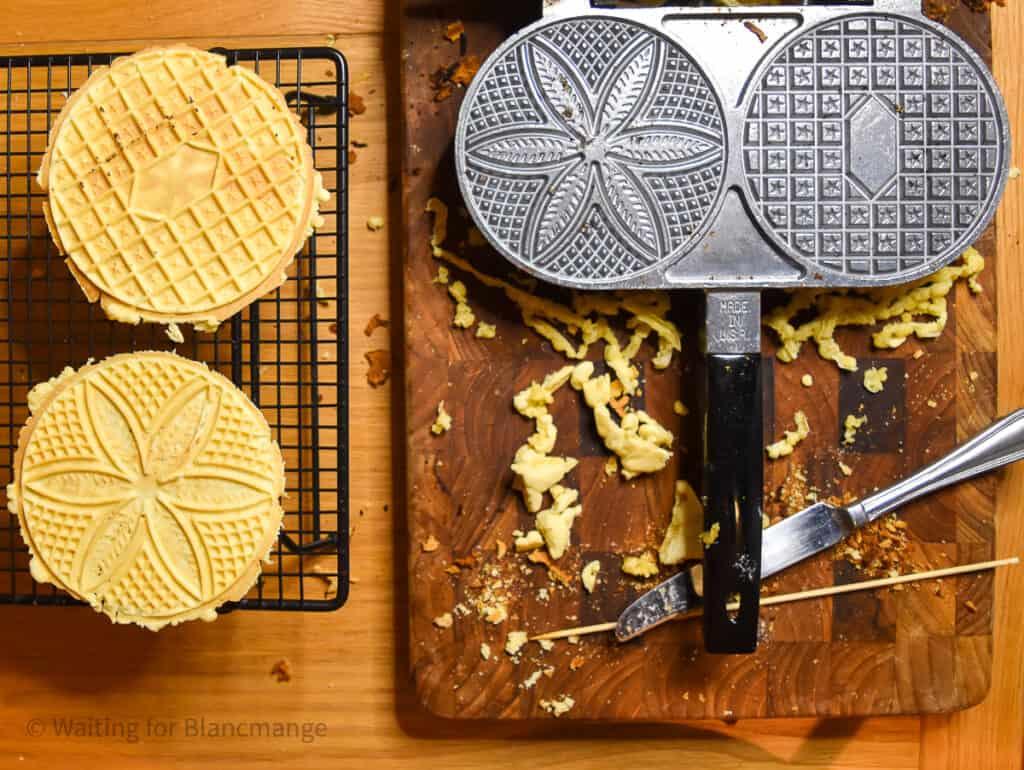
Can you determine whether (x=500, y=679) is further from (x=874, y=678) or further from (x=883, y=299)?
(x=883, y=299)

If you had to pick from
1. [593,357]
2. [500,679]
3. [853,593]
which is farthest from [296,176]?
[853,593]

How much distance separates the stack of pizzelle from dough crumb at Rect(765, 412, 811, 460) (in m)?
0.72

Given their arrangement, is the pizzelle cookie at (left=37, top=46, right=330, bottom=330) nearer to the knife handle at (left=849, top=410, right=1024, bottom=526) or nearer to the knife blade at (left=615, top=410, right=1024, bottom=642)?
the knife blade at (left=615, top=410, right=1024, bottom=642)

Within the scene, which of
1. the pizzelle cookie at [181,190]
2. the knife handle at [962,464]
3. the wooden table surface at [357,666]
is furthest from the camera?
the wooden table surface at [357,666]

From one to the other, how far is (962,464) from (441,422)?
30.4 inches

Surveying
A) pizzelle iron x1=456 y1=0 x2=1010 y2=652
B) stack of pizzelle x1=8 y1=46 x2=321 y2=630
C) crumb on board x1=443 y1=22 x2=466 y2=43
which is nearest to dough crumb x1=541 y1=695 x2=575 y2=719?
pizzelle iron x1=456 y1=0 x2=1010 y2=652

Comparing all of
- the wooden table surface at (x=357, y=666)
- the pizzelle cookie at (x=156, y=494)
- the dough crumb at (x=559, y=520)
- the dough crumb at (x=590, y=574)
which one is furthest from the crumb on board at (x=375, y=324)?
the dough crumb at (x=590, y=574)

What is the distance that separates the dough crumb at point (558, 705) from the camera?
136cm

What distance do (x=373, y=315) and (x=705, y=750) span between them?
0.87 meters

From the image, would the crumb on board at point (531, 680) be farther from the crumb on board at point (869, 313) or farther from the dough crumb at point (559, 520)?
the crumb on board at point (869, 313)

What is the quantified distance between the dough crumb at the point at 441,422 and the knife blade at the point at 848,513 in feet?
1.29

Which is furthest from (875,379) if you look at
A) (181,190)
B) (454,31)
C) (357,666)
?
(181,190)

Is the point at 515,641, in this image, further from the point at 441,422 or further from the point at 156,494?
the point at 156,494

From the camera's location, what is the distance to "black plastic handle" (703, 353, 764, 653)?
1.26 m
